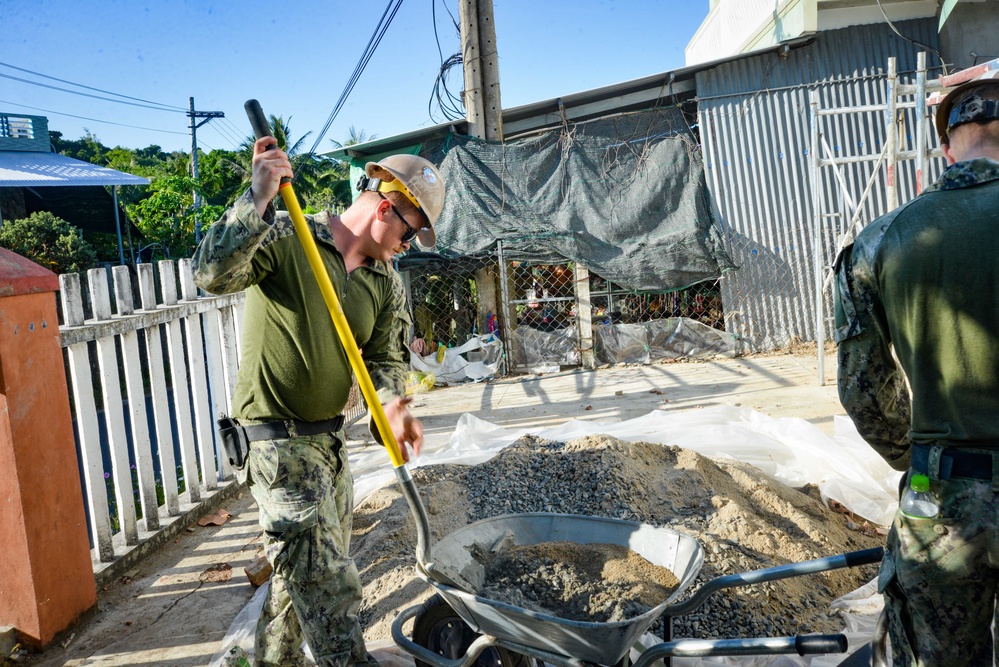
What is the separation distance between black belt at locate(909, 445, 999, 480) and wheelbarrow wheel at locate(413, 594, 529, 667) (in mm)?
1540

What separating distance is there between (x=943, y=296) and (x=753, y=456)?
11.5 ft

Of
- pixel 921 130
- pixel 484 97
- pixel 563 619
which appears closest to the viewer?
pixel 563 619

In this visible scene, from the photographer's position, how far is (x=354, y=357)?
2230 millimetres

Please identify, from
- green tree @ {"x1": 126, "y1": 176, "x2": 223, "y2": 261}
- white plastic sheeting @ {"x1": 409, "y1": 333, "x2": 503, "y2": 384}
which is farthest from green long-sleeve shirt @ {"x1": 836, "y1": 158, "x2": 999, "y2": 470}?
green tree @ {"x1": 126, "y1": 176, "x2": 223, "y2": 261}

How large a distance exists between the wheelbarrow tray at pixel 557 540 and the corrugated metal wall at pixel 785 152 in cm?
861

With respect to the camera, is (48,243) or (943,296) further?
(48,243)

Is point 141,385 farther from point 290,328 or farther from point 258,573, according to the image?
point 290,328

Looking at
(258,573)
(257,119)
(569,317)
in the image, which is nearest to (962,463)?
(257,119)

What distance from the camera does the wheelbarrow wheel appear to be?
258cm

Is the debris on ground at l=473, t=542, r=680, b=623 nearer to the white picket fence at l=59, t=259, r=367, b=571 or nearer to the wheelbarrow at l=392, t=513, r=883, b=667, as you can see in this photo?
the wheelbarrow at l=392, t=513, r=883, b=667

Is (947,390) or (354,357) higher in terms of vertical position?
(354,357)

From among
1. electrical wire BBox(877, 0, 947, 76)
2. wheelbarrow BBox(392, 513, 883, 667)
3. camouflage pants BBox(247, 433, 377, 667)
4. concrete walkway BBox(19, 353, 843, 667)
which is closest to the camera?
wheelbarrow BBox(392, 513, 883, 667)

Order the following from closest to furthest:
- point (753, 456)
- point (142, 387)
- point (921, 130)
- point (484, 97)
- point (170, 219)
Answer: point (142, 387)
point (753, 456)
point (921, 130)
point (484, 97)
point (170, 219)

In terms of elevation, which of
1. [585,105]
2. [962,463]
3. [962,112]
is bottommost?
[962,463]
